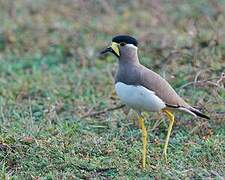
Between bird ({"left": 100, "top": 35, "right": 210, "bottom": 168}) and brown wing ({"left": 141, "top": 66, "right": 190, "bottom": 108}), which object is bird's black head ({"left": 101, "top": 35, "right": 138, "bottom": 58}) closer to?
bird ({"left": 100, "top": 35, "right": 210, "bottom": 168})

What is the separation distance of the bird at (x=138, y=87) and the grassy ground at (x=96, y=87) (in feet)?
1.18

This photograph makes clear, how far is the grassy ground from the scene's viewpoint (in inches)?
195

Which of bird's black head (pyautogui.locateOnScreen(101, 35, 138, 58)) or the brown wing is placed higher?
bird's black head (pyautogui.locateOnScreen(101, 35, 138, 58))

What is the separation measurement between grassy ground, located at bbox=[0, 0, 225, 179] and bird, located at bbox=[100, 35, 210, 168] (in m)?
0.36

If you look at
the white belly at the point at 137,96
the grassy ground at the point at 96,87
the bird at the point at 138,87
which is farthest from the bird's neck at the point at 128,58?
the grassy ground at the point at 96,87

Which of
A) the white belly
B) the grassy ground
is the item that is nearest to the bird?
the white belly

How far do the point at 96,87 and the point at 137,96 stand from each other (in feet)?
7.97

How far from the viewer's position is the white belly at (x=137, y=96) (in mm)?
4727

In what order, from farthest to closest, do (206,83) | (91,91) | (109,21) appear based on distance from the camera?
(109,21), (91,91), (206,83)

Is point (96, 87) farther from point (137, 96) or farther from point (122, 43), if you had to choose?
point (137, 96)

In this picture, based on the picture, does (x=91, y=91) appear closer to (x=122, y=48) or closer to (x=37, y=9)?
(x=122, y=48)

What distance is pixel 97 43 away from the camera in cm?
852

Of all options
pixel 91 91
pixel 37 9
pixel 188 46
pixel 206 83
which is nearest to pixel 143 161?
pixel 206 83

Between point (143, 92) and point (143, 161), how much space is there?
477mm
